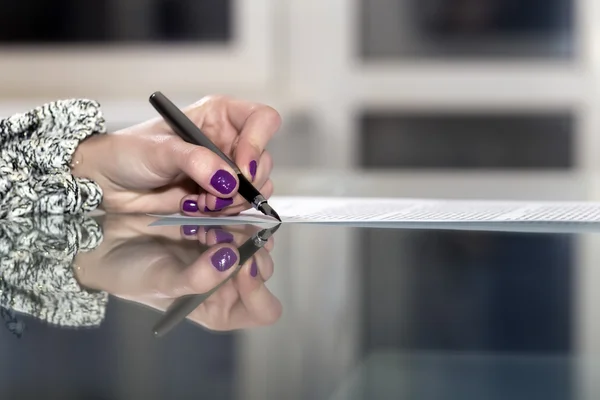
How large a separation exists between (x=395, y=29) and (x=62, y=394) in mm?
2747

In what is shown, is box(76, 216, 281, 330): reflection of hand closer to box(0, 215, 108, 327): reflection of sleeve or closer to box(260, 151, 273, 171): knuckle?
box(0, 215, 108, 327): reflection of sleeve

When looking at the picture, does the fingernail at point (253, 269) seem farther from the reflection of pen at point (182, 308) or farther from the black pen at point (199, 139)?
the black pen at point (199, 139)

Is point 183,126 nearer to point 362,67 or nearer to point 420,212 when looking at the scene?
point 420,212

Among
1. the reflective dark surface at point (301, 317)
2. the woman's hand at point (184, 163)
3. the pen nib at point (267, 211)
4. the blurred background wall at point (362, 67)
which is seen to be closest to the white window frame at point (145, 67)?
the blurred background wall at point (362, 67)

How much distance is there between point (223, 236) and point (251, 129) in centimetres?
23

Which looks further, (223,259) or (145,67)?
(145,67)

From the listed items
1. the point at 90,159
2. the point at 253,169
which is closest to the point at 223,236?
the point at 253,169

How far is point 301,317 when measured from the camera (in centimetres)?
45

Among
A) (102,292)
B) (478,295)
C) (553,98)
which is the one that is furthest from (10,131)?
(553,98)

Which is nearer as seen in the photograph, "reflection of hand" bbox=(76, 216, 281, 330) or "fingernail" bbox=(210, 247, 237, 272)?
"reflection of hand" bbox=(76, 216, 281, 330)

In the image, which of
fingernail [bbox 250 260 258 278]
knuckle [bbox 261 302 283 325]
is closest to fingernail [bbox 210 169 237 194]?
fingernail [bbox 250 260 258 278]

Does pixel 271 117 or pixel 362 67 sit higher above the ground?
pixel 362 67

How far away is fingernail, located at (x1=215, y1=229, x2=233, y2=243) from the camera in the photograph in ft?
2.37

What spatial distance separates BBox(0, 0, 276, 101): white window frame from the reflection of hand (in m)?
2.20
